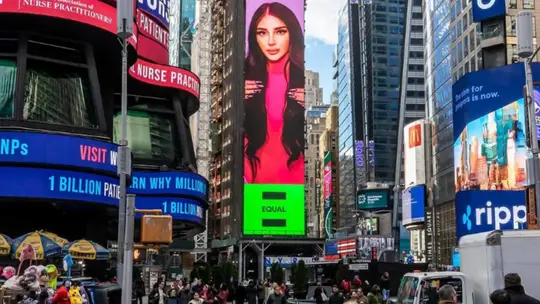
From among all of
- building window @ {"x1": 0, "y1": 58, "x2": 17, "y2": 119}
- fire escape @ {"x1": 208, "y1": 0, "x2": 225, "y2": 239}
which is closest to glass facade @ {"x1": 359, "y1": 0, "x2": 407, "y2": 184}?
fire escape @ {"x1": 208, "y1": 0, "x2": 225, "y2": 239}

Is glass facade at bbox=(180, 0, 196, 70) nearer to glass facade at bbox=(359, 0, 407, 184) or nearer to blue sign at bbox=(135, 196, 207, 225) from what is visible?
glass facade at bbox=(359, 0, 407, 184)

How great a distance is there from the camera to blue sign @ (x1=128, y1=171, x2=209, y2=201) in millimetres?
40031

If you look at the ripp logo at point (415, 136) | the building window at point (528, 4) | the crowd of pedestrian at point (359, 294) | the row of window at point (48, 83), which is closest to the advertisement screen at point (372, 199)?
the ripp logo at point (415, 136)

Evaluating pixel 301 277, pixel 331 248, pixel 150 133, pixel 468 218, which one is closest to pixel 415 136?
pixel 331 248

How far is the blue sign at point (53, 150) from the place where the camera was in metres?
27.8

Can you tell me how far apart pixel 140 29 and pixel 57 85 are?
48.8ft

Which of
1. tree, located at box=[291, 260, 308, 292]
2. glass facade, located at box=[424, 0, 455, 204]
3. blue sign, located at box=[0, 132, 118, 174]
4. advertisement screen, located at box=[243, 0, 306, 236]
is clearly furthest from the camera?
advertisement screen, located at box=[243, 0, 306, 236]

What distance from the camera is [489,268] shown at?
553 inches

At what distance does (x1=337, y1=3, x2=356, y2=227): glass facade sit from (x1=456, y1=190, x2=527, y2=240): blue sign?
8781 centimetres

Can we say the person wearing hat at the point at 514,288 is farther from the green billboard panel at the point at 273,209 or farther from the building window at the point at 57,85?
the green billboard panel at the point at 273,209

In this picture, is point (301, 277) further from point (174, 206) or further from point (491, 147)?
point (491, 147)

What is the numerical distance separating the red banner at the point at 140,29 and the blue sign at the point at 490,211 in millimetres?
22875

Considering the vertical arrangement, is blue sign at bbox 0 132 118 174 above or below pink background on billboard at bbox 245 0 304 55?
below

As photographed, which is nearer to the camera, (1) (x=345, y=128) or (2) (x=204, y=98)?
(2) (x=204, y=98)
